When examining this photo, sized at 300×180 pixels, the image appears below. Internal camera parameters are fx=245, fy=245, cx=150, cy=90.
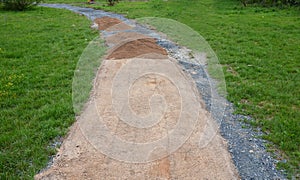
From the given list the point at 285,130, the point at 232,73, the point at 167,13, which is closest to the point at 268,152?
the point at 285,130

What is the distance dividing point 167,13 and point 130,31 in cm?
552

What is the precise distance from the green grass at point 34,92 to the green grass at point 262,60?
3966mm

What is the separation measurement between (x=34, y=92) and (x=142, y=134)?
3.13 meters

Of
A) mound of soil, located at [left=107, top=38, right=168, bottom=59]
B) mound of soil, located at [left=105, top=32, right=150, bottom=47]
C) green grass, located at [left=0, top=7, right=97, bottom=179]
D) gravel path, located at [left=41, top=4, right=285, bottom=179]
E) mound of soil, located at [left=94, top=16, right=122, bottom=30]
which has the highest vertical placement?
mound of soil, located at [left=94, top=16, right=122, bottom=30]

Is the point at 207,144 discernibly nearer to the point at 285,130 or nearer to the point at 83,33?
the point at 285,130

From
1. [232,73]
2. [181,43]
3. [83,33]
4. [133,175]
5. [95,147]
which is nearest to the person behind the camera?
[133,175]

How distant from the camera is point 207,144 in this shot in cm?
428

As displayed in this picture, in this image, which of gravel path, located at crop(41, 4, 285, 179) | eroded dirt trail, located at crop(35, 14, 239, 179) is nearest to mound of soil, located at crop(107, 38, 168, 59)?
eroded dirt trail, located at crop(35, 14, 239, 179)

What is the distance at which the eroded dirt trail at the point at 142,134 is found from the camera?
3.67 metres

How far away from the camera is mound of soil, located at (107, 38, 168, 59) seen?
7832 mm

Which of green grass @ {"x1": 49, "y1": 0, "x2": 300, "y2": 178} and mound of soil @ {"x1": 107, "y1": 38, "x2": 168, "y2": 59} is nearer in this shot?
green grass @ {"x1": 49, "y1": 0, "x2": 300, "y2": 178}

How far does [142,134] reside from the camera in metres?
4.36

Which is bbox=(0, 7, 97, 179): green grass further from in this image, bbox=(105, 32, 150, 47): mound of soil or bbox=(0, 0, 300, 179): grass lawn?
bbox=(105, 32, 150, 47): mound of soil

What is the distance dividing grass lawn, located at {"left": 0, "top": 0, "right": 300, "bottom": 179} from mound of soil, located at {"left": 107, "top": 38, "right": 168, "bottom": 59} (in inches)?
52.6
